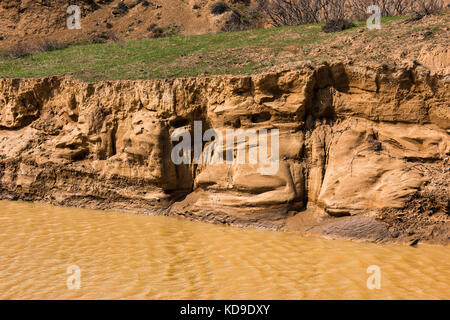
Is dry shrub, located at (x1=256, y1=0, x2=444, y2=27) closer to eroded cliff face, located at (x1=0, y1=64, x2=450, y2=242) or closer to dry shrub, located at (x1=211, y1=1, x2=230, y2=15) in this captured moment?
dry shrub, located at (x1=211, y1=1, x2=230, y2=15)

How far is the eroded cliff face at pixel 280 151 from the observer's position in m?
7.79

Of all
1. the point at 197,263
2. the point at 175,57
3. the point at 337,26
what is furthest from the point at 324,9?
the point at 197,263

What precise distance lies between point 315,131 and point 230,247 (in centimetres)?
329

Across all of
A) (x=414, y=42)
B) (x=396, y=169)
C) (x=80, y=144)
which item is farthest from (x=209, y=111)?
(x=414, y=42)

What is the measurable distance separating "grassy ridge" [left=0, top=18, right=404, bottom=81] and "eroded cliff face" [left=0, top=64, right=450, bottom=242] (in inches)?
36.1

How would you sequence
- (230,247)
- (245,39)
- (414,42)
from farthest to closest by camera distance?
(245,39)
(414,42)
(230,247)

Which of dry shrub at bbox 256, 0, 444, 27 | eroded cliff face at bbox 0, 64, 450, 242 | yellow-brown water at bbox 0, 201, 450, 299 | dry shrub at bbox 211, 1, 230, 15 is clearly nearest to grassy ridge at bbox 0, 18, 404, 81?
eroded cliff face at bbox 0, 64, 450, 242

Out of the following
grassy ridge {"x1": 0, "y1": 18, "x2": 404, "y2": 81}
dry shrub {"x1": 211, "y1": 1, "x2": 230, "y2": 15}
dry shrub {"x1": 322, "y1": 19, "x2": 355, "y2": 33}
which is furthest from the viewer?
dry shrub {"x1": 211, "y1": 1, "x2": 230, "y2": 15}

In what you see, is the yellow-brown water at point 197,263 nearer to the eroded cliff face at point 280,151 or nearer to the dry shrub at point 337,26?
the eroded cliff face at point 280,151

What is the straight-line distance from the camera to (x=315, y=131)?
346 inches

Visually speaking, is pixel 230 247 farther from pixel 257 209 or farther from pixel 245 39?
pixel 245 39

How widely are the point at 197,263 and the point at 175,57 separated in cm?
765

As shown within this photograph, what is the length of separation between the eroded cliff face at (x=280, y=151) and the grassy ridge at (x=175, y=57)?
917mm

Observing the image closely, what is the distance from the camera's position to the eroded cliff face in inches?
307
